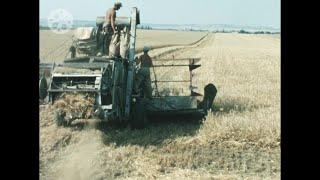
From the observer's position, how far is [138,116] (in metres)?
11.0

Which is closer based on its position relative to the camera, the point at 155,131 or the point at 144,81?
the point at 155,131

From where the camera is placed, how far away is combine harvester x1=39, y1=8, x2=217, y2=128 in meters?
10.2

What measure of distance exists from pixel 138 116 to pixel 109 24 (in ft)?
6.60

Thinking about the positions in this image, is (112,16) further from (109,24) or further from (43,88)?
(43,88)

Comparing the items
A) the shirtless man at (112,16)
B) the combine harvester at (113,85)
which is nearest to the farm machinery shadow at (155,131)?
the combine harvester at (113,85)

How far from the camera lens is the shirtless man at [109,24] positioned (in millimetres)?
11270

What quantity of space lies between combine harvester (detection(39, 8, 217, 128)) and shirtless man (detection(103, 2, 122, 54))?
0.16 meters

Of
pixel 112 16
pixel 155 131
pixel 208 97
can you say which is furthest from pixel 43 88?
pixel 208 97

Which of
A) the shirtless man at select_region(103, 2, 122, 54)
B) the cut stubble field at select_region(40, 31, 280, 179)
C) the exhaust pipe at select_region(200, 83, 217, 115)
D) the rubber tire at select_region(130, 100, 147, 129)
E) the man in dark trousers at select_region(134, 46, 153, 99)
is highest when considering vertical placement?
the shirtless man at select_region(103, 2, 122, 54)

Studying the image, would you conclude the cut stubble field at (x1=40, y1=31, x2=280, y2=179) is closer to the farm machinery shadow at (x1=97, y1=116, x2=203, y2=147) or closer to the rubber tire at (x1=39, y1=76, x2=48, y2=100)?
the farm machinery shadow at (x1=97, y1=116, x2=203, y2=147)

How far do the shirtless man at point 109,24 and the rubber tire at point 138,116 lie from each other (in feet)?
5.03

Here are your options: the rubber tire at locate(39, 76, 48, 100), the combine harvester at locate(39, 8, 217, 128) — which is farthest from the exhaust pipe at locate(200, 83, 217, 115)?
the rubber tire at locate(39, 76, 48, 100)
